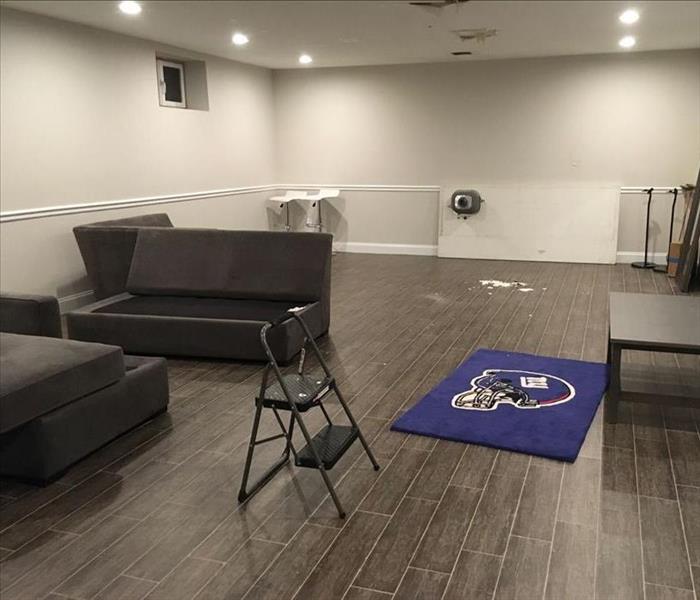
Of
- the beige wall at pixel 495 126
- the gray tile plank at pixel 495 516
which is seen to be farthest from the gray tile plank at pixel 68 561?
the beige wall at pixel 495 126

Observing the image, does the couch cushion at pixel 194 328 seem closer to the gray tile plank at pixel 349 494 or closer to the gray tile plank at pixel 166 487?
the gray tile plank at pixel 166 487

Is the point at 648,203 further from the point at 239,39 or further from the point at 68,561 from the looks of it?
the point at 68,561

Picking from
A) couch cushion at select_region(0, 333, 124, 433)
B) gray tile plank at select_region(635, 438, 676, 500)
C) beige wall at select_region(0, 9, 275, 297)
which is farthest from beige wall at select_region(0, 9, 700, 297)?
gray tile plank at select_region(635, 438, 676, 500)

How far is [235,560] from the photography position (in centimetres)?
221

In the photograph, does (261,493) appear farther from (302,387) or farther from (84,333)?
(84,333)

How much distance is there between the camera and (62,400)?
2.76 metres

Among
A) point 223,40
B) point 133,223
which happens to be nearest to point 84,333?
point 133,223

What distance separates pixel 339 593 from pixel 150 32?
5.69 metres

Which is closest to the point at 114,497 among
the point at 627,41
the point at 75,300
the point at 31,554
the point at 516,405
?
the point at 31,554

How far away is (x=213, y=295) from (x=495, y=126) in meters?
5.23

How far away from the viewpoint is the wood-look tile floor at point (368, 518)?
2.09m

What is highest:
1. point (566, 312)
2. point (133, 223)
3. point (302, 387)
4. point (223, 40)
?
point (223, 40)

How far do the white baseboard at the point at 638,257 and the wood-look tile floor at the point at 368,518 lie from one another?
453 centimetres

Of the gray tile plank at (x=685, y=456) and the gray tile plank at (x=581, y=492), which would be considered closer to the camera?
the gray tile plank at (x=581, y=492)
